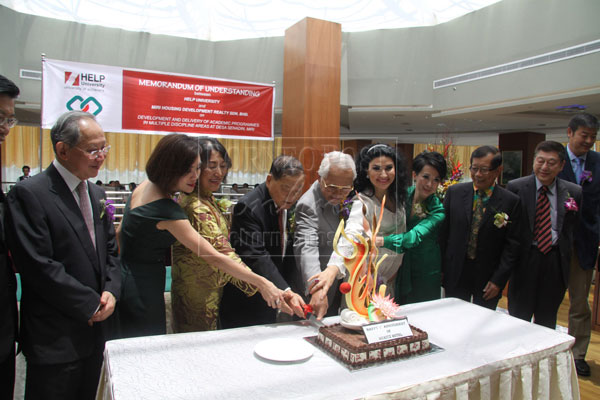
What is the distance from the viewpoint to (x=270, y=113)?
4.10 metres

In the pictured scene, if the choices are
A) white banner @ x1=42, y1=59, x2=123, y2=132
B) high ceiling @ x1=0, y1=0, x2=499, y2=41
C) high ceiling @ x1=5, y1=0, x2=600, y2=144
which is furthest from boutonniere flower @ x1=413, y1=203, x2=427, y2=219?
high ceiling @ x1=0, y1=0, x2=499, y2=41

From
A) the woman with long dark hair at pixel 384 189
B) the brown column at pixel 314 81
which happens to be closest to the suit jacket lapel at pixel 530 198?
the woman with long dark hair at pixel 384 189

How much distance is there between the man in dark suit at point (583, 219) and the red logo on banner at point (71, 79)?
3.73 m

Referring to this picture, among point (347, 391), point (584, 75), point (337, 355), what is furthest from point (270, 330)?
point (584, 75)

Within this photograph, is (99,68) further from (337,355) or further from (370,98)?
(370,98)

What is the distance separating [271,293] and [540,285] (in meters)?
1.81

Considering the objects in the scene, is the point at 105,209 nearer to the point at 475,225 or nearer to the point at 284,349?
the point at 284,349

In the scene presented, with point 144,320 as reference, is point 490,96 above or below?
above

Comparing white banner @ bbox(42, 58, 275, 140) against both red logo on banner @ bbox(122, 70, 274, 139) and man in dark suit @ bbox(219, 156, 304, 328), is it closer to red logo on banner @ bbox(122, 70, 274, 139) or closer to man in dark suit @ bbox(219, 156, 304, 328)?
red logo on banner @ bbox(122, 70, 274, 139)

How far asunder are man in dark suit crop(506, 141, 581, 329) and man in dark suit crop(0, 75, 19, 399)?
2.55m

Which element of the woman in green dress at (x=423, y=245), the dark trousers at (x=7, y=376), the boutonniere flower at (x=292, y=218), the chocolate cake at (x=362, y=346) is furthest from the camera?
the woman in green dress at (x=423, y=245)

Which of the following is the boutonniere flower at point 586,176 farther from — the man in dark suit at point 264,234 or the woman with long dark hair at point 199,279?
the woman with long dark hair at point 199,279

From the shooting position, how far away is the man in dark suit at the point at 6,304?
1.29 meters

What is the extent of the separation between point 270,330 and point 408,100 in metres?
6.49
